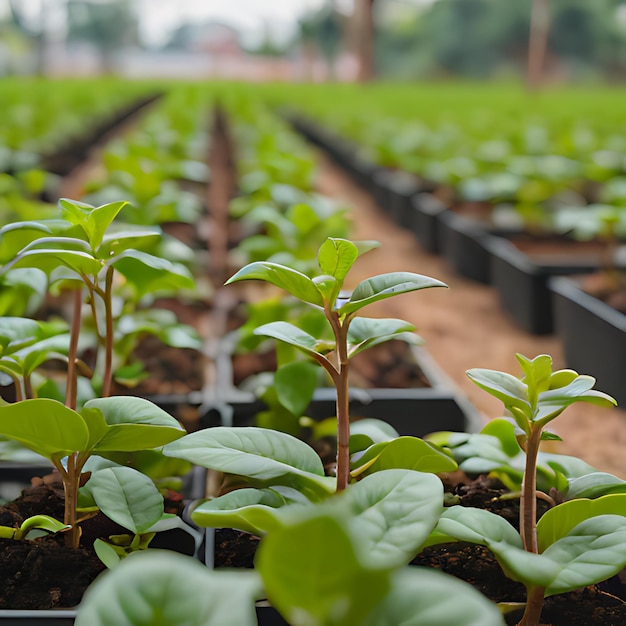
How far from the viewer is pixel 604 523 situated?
0.78m

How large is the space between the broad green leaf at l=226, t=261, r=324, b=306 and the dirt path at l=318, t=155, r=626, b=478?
47.4 inches

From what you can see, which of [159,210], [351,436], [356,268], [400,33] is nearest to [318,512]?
[351,436]

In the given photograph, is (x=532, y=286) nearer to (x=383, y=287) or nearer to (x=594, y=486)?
(x=594, y=486)

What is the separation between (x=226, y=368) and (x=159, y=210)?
1.82 ft

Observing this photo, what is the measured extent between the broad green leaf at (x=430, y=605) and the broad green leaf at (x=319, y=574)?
0.11 feet

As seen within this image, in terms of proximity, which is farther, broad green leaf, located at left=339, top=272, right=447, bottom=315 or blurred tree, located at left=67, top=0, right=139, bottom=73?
blurred tree, located at left=67, top=0, right=139, bottom=73

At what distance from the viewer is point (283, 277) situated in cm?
83

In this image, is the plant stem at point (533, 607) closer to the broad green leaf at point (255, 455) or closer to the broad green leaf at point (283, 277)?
the broad green leaf at point (255, 455)

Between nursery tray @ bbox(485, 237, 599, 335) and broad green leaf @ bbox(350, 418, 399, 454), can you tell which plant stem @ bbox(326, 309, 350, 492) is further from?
nursery tray @ bbox(485, 237, 599, 335)

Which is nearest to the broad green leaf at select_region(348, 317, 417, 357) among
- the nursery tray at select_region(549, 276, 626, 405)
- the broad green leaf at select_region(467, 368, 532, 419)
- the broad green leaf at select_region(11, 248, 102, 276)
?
the broad green leaf at select_region(467, 368, 532, 419)

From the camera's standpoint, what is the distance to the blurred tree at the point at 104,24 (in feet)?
184

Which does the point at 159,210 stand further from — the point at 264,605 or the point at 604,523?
the point at 604,523

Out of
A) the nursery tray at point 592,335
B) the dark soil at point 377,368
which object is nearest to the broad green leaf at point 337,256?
the dark soil at point 377,368

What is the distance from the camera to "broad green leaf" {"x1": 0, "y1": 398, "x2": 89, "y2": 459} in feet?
2.58
